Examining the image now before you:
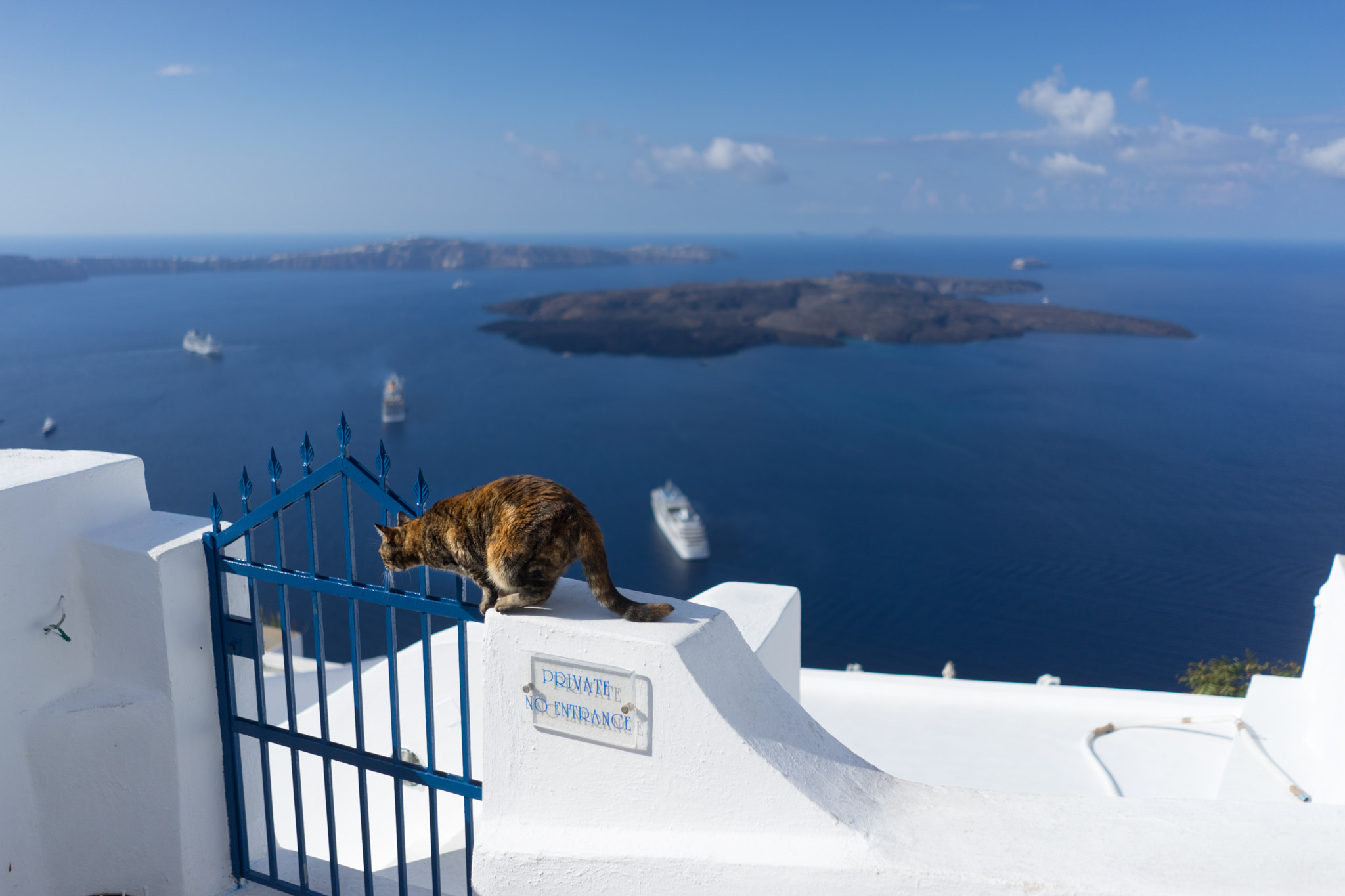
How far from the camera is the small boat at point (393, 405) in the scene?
5338cm

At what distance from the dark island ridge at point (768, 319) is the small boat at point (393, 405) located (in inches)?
892

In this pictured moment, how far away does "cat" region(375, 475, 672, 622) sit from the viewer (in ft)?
6.48

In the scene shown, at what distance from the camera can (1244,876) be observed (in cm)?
179

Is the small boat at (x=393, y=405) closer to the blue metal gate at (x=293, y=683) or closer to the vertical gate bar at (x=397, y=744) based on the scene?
the blue metal gate at (x=293, y=683)

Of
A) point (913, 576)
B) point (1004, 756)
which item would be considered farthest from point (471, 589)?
point (913, 576)

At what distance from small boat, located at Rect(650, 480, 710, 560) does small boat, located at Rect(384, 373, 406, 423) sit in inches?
793

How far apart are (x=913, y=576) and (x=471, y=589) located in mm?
31540

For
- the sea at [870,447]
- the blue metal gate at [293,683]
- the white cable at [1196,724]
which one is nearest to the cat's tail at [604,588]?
the blue metal gate at [293,683]

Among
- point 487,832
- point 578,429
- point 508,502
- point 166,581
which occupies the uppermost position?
point 508,502

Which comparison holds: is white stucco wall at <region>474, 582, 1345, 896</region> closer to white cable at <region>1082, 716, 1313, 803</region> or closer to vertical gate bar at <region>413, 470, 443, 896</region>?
vertical gate bar at <region>413, 470, 443, 896</region>

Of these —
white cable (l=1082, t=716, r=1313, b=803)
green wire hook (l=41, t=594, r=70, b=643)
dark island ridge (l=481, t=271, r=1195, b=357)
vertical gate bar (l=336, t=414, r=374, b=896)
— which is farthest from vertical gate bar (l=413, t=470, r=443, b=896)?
dark island ridge (l=481, t=271, r=1195, b=357)

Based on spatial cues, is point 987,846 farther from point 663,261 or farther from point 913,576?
point 663,261

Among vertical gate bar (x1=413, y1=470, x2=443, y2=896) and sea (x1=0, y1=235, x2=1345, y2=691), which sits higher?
vertical gate bar (x1=413, y1=470, x2=443, y2=896)

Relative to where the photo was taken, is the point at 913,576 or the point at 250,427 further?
the point at 250,427
